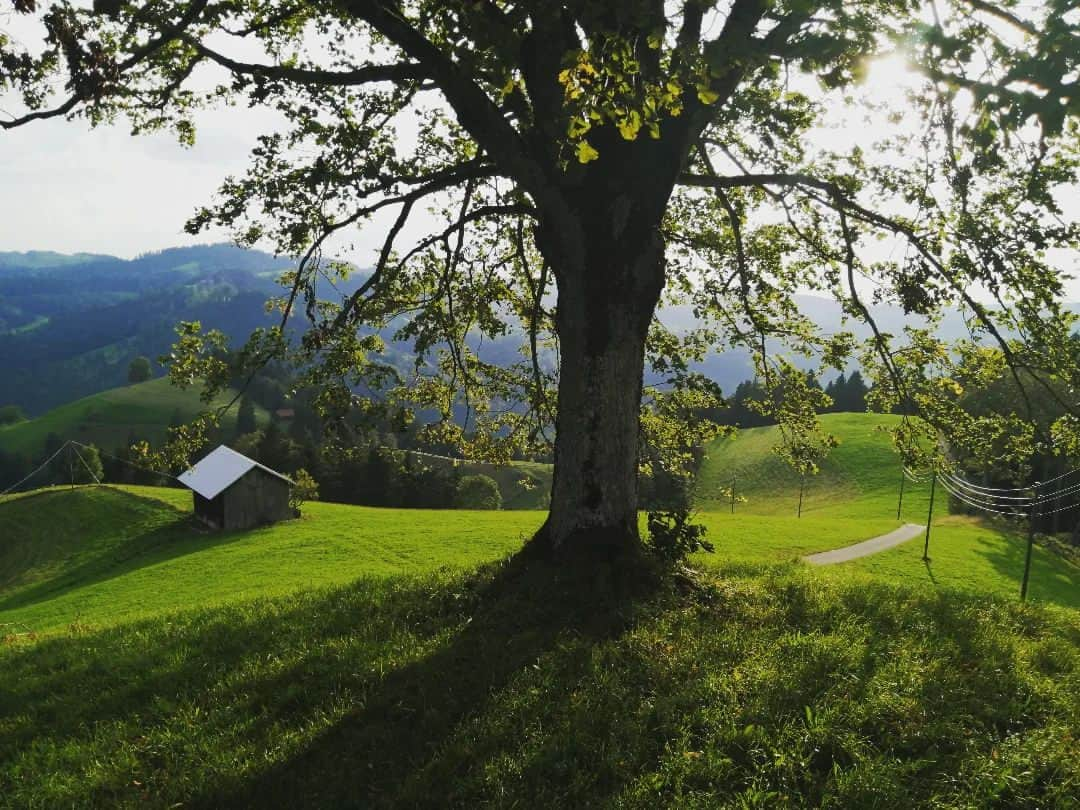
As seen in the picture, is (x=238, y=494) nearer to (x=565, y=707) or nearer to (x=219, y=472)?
(x=219, y=472)

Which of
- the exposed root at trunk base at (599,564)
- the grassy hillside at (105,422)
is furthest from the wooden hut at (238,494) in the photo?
the grassy hillside at (105,422)

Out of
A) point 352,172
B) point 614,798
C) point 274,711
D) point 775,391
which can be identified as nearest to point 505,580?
point 274,711

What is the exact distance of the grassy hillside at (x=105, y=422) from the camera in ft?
523

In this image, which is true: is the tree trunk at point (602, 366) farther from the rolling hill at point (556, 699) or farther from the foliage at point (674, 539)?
the rolling hill at point (556, 699)

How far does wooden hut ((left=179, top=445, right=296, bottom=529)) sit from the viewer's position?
5081cm

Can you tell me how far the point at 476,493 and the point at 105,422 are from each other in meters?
136

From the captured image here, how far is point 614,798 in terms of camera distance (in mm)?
4777

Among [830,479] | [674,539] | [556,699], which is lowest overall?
[830,479]

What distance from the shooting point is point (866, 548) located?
46.1 metres

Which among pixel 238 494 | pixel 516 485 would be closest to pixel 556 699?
pixel 238 494

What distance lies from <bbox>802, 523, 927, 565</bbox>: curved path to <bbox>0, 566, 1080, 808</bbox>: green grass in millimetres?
32222

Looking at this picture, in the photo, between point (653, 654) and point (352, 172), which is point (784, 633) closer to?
point (653, 654)

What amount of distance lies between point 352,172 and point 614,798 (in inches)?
353

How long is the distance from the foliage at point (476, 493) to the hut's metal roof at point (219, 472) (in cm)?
3398
